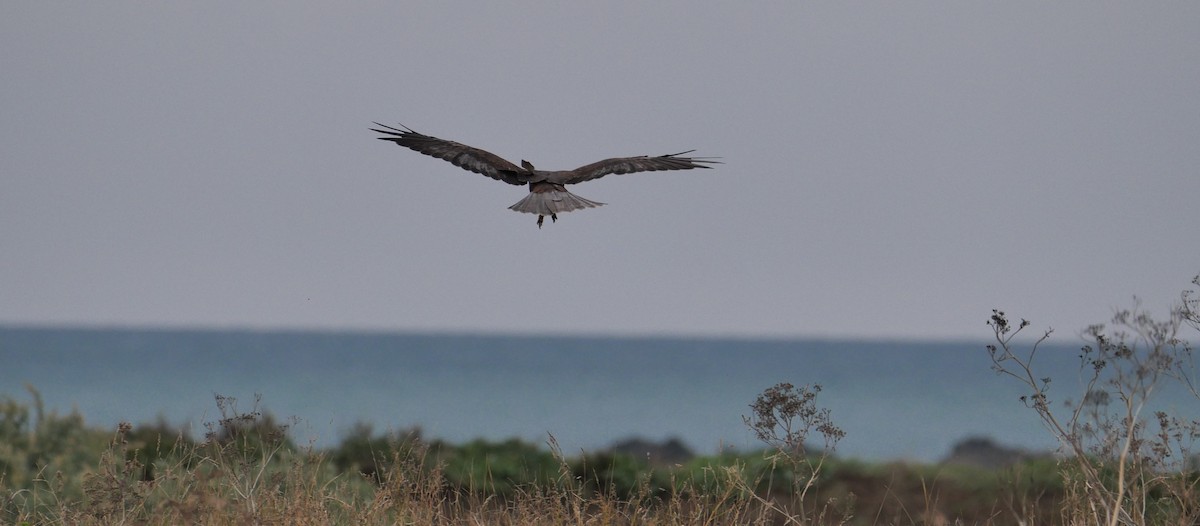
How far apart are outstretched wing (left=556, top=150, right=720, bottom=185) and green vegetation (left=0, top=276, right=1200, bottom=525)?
50.4 inches

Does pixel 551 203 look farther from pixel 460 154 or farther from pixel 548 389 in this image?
pixel 548 389

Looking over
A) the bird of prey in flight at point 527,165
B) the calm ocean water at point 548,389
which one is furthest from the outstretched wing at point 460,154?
the calm ocean water at point 548,389

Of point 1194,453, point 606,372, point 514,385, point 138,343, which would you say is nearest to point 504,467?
point 1194,453

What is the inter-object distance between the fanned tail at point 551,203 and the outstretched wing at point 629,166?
0.85 feet

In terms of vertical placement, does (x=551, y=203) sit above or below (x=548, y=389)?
above

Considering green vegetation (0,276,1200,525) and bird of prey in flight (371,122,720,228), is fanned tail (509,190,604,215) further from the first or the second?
green vegetation (0,276,1200,525)

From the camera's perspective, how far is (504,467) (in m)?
10.5

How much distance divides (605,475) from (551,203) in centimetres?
290

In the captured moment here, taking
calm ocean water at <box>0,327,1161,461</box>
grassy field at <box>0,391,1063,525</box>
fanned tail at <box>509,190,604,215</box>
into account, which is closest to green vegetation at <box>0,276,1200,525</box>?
grassy field at <box>0,391,1063,525</box>

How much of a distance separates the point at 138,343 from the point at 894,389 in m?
80.6

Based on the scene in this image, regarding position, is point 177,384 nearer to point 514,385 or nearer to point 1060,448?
point 514,385

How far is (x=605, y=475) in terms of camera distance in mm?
8273

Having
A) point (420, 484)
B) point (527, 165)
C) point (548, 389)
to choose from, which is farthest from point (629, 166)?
point (548, 389)

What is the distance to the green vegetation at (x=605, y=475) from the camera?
217 inches
